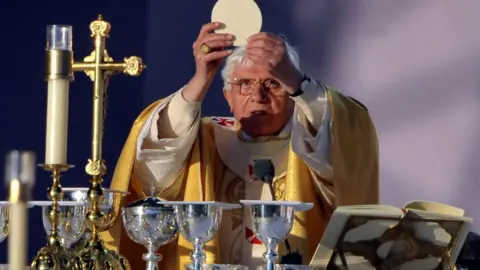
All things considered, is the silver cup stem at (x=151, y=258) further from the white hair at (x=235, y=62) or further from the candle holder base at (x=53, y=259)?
the white hair at (x=235, y=62)

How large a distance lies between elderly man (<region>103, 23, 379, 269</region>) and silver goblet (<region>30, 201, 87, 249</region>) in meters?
0.76

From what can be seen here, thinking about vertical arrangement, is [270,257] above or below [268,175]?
below

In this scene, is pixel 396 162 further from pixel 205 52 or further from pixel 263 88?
pixel 205 52

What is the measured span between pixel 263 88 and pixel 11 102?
1.19 m

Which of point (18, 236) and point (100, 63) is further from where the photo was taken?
point (100, 63)

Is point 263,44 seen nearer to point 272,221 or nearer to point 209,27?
point 209,27

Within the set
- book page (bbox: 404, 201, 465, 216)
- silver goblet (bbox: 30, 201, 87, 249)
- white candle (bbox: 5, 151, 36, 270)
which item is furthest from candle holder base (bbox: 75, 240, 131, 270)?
white candle (bbox: 5, 151, 36, 270)

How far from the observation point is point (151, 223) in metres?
2.16

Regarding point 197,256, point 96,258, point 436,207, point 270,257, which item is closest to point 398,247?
point 436,207

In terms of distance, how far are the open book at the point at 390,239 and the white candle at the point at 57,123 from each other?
0.59 m

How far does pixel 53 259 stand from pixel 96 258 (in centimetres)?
13

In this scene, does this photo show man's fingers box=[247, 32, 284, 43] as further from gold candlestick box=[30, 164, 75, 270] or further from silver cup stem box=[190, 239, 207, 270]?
gold candlestick box=[30, 164, 75, 270]

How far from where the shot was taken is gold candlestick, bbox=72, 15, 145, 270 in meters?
2.11

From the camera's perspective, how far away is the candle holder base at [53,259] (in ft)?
6.50
